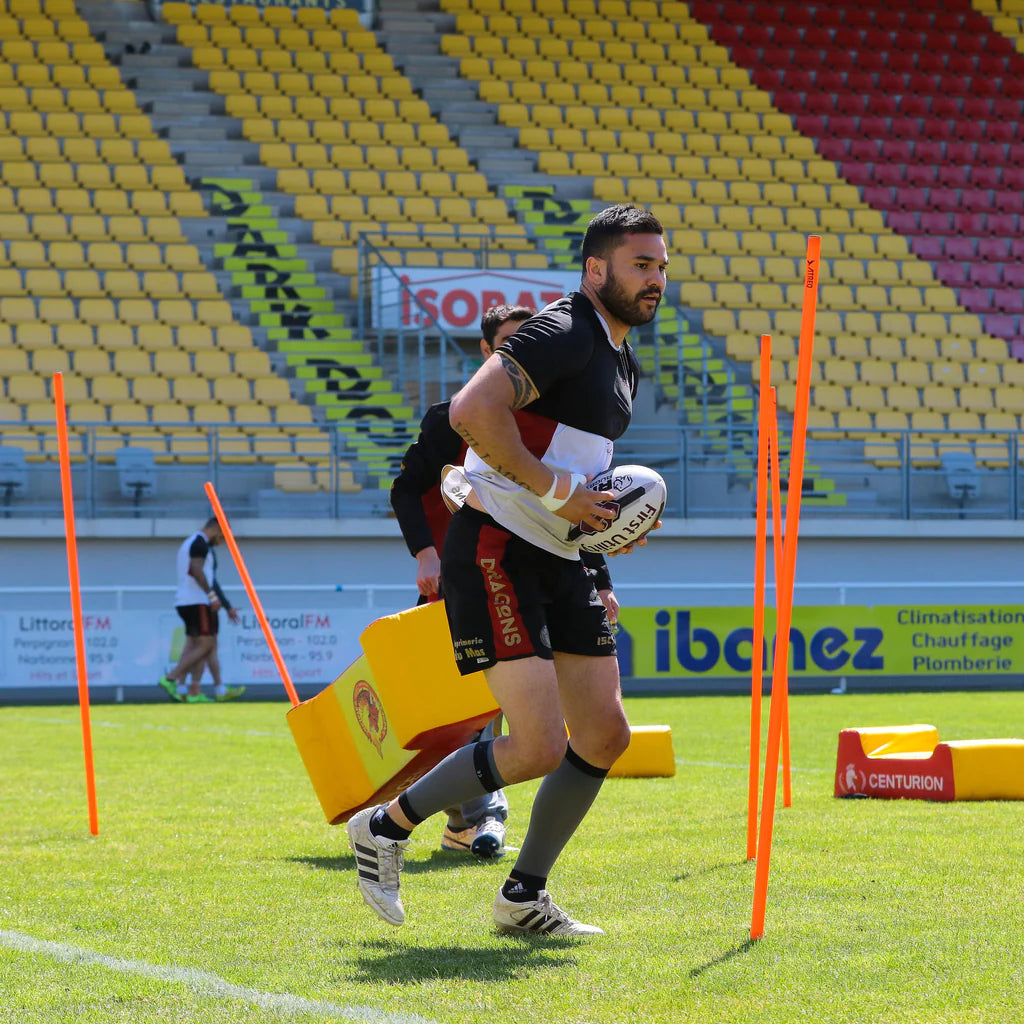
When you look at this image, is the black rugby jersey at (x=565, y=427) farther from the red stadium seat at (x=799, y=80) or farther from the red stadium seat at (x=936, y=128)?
the red stadium seat at (x=799, y=80)

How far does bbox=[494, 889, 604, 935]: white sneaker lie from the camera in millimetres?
4105

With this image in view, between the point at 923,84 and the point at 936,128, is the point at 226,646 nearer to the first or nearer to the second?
the point at 936,128

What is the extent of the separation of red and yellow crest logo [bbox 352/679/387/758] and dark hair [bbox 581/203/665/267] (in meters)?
1.72

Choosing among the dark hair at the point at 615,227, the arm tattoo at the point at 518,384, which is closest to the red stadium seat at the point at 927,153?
the dark hair at the point at 615,227

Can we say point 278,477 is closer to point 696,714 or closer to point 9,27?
point 696,714

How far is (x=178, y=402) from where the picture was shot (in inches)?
747

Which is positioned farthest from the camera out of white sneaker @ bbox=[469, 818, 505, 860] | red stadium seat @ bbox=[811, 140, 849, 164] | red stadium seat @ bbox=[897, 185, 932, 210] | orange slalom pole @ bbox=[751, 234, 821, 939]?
red stadium seat @ bbox=[811, 140, 849, 164]

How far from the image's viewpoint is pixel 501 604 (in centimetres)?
400

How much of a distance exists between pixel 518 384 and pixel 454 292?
17.2 metres

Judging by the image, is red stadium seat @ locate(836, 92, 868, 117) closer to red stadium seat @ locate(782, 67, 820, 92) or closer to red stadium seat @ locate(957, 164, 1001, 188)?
red stadium seat @ locate(782, 67, 820, 92)

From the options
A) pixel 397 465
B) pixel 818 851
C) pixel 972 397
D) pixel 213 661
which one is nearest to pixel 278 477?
pixel 397 465

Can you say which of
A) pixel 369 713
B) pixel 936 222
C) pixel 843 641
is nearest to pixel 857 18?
pixel 936 222

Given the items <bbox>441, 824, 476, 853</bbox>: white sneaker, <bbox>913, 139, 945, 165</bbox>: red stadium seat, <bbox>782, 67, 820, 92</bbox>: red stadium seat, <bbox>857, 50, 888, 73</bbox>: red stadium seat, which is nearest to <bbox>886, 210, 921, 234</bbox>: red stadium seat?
<bbox>913, 139, 945, 165</bbox>: red stadium seat

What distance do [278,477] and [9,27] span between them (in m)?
11.5
